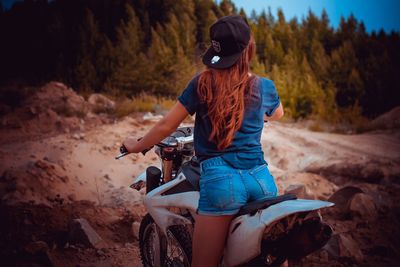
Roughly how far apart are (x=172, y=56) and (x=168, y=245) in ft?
68.0

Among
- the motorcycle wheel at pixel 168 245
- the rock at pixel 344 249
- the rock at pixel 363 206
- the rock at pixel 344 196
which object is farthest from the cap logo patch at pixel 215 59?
the rock at pixel 344 196

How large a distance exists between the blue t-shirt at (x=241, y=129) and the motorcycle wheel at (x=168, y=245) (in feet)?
2.20

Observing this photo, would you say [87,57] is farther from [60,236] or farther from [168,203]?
[168,203]

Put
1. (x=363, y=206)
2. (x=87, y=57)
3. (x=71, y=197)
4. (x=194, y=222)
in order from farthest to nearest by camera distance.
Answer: (x=87, y=57), (x=71, y=197), (x=363, y=206), (x=194, y=222)

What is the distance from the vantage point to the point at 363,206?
13.7 ft

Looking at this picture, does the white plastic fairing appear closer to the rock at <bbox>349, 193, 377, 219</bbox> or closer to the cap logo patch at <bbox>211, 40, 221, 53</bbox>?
the cap logo patch at <bbox>211, 40, 221, 53</bbox>

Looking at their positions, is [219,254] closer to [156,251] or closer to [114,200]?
[156,251]

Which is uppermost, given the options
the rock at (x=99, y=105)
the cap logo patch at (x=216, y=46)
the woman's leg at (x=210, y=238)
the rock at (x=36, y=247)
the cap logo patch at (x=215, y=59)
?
the cap logo patch at (x=216, y=46)

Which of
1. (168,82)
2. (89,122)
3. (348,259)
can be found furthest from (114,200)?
(168,82)

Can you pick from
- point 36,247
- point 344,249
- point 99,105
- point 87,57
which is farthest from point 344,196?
point 87,57

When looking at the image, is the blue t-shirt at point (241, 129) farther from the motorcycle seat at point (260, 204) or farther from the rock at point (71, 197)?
the rock at point (71, 197)

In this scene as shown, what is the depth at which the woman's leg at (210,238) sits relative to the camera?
179cm

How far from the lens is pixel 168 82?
806 inches

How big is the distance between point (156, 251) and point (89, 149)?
182 inches
